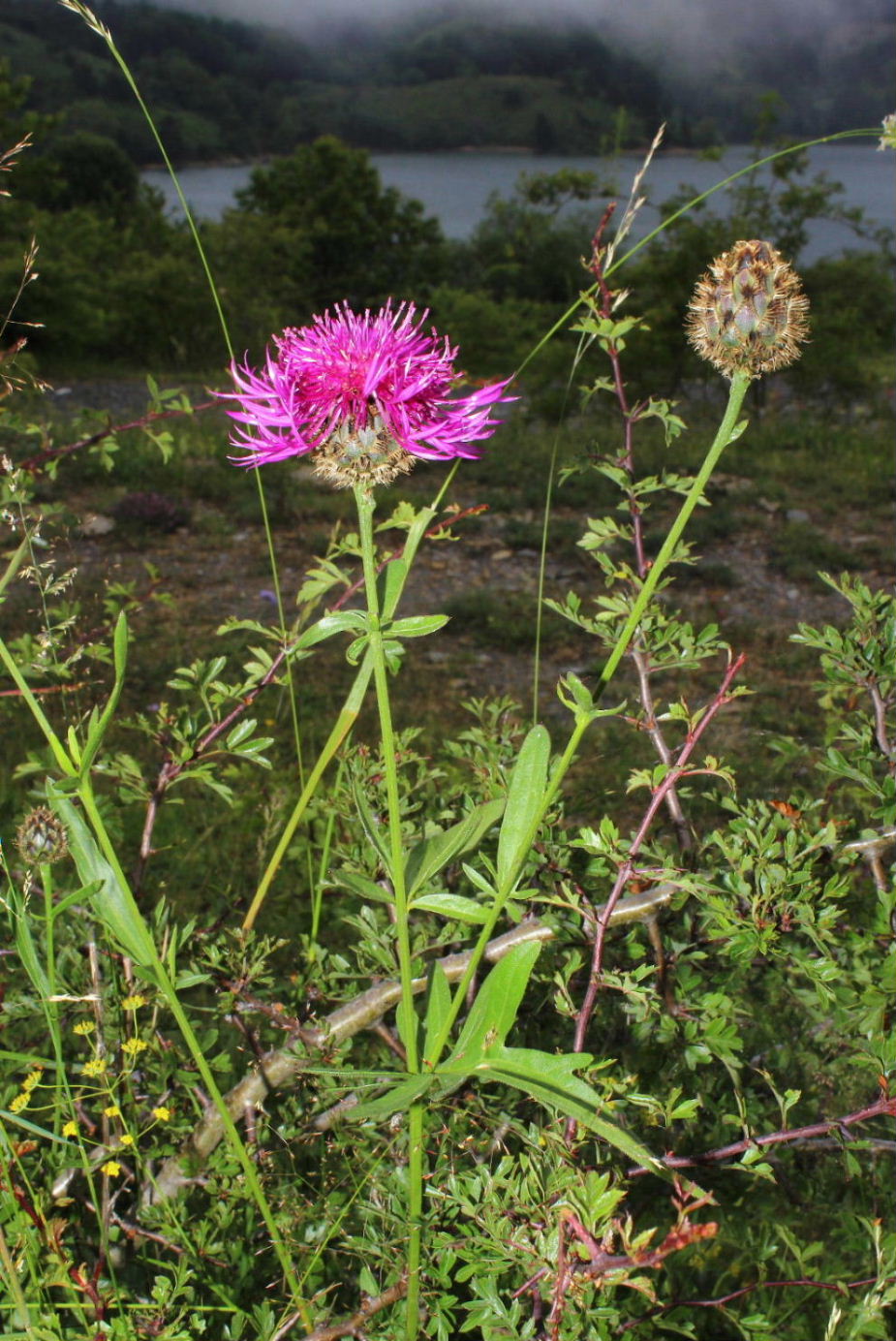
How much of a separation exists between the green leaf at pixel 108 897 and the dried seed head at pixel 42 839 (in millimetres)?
97

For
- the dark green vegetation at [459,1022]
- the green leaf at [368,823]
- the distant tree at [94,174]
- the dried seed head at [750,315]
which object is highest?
the distant tree at [94,174]

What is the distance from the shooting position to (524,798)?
0.79 meters

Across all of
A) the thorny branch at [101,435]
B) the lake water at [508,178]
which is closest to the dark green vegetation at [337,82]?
the lake water at [508,178]

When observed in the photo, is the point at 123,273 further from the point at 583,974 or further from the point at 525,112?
the point at 583,974

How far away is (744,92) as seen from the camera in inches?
372

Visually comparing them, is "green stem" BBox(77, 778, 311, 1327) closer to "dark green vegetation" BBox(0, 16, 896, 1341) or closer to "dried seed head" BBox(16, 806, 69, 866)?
"dark green vegetation" BBox(0, 16, 896, 1341)

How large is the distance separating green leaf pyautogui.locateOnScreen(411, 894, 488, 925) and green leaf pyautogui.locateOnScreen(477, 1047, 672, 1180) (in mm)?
99

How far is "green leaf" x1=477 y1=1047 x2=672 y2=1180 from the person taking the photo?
663 millimetres

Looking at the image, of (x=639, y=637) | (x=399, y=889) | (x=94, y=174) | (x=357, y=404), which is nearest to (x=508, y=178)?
(x=94, y=174)

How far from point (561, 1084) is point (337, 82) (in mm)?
13056

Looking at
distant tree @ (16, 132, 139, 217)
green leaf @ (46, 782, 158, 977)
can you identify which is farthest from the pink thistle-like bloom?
distant tree @ (16, 132, 139, 217)

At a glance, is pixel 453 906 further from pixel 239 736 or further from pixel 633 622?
pixel 239 736

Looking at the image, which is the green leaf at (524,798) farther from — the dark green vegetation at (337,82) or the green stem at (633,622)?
the dark green vegetation at (337,82)

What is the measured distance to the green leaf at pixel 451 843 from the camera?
869 mm
